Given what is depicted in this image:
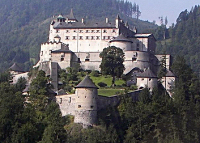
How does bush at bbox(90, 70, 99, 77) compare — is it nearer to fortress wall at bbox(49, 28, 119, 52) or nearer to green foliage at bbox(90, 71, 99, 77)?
green foliage at bbox(90, 71, 99, 77)

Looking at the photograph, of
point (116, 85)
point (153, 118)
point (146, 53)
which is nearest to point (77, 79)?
point (116, 85)

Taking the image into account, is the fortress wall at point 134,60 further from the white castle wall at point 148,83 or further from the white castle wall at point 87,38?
the white castle wall at point 148,83

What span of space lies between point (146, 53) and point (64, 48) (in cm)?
1255

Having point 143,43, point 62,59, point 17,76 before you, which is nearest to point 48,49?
point 62,59

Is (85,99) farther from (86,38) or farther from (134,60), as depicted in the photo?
(86,38)

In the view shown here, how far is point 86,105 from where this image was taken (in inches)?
2520

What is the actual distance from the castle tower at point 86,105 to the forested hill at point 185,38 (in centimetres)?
8212

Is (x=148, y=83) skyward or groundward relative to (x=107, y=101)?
skyward

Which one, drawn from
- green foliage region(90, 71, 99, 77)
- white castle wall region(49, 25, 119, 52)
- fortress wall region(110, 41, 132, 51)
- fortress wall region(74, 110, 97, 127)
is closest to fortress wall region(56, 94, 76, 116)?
fortress wall region(74, 110, 97, 127)

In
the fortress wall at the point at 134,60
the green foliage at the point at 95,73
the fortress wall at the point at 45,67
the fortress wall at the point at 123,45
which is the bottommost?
the green foliage at the point at 95,73

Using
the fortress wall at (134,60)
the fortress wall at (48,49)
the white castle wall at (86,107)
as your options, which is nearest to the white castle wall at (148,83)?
the fortress wall at (134,60)

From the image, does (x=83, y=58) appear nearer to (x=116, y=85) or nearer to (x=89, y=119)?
(x=116, y=85)

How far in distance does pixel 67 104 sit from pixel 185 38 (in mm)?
107118

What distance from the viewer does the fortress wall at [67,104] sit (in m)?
66.4
